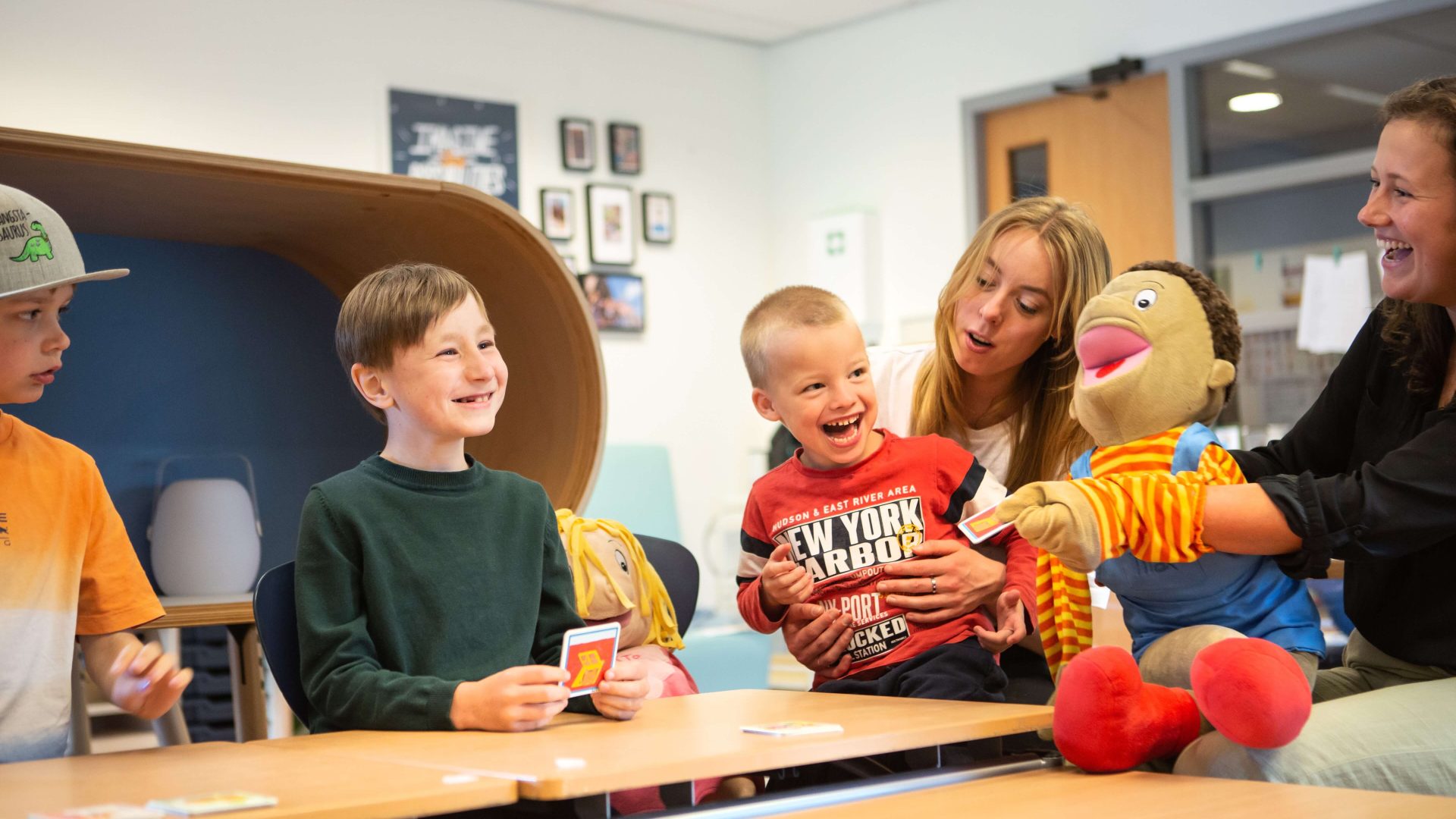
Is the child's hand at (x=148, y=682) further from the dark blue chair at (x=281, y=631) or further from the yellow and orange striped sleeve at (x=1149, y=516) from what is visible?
the yellow and orange striped sleeve at (x=1149, y=516)

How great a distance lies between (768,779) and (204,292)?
4.90 feet

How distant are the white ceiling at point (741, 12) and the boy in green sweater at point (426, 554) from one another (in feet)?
13.6

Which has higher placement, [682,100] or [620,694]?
[682,100]

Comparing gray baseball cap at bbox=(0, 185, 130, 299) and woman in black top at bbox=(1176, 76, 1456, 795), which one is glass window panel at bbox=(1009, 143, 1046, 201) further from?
gray baseball cap at bbox=(0, 185, 130, 299)

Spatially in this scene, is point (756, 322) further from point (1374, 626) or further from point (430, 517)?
point (1374, 626)

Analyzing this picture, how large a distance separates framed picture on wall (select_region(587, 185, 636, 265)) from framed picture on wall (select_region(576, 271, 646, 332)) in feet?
0.23

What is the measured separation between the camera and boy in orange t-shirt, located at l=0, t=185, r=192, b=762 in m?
1.53

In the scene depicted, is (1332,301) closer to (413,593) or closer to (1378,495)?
(1378,495)

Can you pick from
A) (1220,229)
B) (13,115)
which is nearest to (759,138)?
(1220,229)

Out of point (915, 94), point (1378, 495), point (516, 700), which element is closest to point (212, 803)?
point (516, 700)

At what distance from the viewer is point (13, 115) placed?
169 inches

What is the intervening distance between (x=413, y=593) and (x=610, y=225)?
4.22 m

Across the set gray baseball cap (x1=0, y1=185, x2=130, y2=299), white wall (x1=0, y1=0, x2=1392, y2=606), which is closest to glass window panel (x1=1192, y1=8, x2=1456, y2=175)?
white wall (x1=0, y1=0, x2=1392, y2=606)

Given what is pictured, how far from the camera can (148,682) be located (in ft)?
4.68
